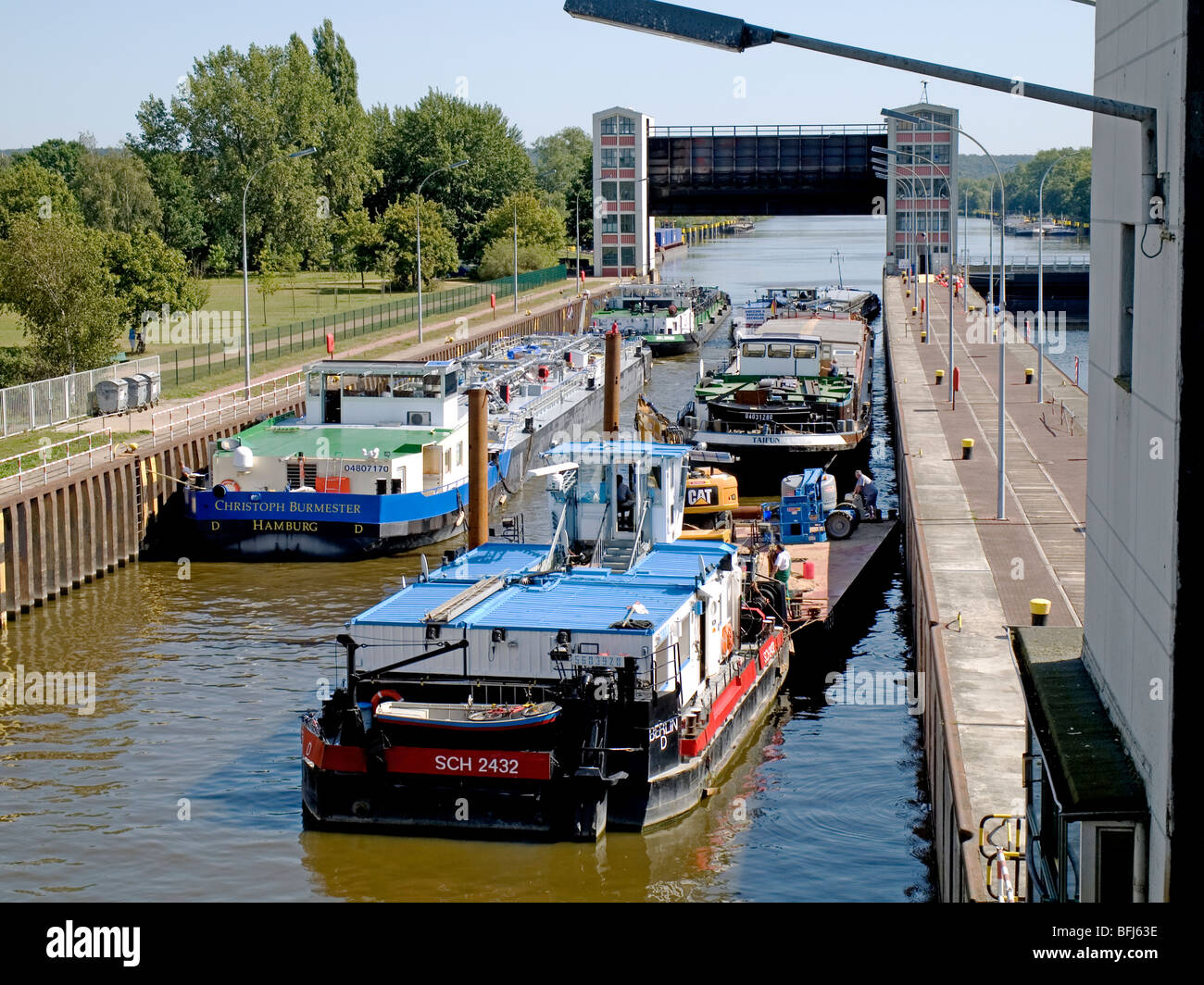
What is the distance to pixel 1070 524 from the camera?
3569cm

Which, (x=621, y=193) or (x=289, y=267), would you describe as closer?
(x=289, y=267)

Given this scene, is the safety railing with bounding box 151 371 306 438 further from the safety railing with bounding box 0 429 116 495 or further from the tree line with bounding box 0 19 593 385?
the tree line with bounding box 0 19 593 385

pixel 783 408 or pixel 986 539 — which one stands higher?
pixel 783 408

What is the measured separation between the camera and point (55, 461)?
130ft

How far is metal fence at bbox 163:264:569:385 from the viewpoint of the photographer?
2562 inches

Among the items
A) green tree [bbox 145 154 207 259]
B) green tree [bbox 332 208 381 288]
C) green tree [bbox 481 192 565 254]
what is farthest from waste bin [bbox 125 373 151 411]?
green tree [bbox 481 192 565 254]

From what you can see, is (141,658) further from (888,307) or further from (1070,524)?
(888,307)

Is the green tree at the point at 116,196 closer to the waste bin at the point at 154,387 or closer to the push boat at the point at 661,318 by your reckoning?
the push boat at the point at 661,318

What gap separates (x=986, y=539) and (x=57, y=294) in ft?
109

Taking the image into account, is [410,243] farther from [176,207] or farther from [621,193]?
[621,193]

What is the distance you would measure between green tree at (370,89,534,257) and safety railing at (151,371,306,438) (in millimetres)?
81609

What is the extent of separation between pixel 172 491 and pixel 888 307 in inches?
2684

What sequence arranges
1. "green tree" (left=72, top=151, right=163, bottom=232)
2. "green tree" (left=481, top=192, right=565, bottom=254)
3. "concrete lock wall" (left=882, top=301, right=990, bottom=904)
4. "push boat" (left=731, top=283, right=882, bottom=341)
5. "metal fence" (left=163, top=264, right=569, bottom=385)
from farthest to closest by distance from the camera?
"green tree" (left=481, top=192, right=565, bottom=254)
"green tree" (left=72, top=151, right=163, bottom=232)
"push boat" (left=731, top=283, right=882, bottom=341)
"metal fence" (left=163, top=264, right=569, bottom=385)
"concrete lock wall" (left=882, top=301, right=990, bottom=904)

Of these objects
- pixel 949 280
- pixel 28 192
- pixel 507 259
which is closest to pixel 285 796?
pixel 949 280
